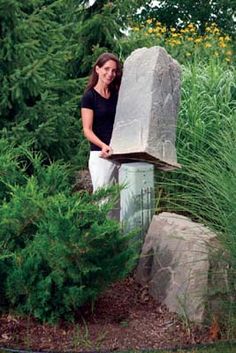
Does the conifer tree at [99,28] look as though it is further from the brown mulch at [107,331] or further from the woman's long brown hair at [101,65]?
the brown mulch at [107,331]

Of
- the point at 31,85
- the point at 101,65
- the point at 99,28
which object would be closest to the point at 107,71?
the point at 101,65

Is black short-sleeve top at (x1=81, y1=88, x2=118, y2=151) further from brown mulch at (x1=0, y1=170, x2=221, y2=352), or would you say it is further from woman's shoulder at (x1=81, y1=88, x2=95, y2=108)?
brown mulch at (x1=0, y1=170, x2=221, y2=352)

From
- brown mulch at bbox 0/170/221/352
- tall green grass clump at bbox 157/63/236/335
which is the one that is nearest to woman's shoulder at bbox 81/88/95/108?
tall green grass clump at bbox 157/63/236/335

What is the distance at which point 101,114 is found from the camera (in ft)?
21.2

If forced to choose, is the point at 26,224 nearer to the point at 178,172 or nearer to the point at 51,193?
the point at 51,193

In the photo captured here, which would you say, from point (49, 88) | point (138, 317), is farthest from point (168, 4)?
point (138, 317)

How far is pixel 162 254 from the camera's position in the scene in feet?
18.5

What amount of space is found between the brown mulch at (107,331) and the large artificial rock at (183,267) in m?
0.12

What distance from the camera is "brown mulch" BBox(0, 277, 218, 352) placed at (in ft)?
16.5

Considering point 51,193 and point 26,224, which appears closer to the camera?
point 26,224

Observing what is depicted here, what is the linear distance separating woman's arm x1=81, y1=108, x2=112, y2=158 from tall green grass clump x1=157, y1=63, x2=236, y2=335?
508 mm

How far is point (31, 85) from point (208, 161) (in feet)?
7.11

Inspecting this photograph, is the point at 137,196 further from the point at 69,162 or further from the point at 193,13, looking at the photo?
the point at 193,13

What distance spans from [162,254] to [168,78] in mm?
1589
